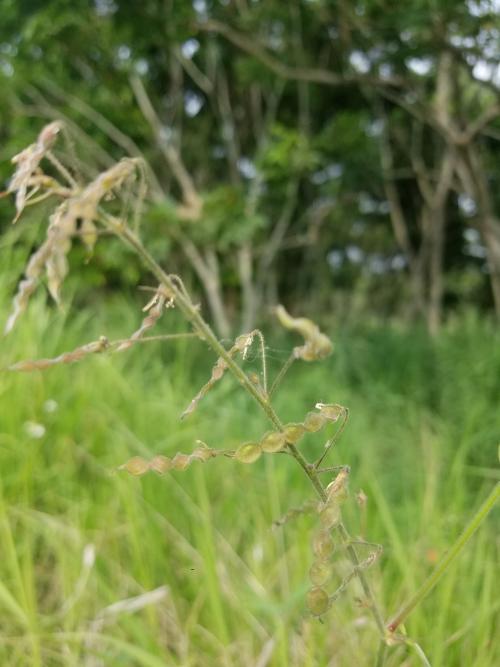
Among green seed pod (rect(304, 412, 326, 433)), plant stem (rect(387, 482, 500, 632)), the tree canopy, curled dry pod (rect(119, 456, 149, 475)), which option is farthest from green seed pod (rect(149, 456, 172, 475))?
the tree canopy

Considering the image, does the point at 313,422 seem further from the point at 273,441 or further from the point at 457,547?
the point at 457,547

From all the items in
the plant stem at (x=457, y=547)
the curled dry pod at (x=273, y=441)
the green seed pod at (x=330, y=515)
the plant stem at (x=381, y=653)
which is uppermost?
the curled dry pod at (x=273, y=441)

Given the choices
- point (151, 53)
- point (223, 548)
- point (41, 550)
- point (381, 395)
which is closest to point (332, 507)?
point (223, 548)

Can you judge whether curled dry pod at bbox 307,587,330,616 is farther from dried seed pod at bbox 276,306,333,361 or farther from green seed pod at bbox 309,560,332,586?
dried seed pod at bbox 276,306,333,361

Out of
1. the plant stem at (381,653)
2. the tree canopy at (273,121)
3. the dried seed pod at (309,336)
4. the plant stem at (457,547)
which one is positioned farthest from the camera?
the tree canopy at (273,121)

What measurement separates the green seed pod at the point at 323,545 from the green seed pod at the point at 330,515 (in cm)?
2

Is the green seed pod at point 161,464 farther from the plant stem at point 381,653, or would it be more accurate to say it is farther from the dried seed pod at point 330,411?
the plant stem at point 381,653

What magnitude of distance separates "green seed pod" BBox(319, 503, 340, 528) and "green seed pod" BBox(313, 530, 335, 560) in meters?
0.02

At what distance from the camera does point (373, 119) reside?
682 cm

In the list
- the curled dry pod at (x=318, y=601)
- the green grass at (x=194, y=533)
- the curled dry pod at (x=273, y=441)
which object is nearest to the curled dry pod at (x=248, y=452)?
the curled dry pod at (x=273, y=441)

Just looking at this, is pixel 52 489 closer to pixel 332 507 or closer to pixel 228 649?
pixel 228 649

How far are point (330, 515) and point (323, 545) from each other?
1.3 inches

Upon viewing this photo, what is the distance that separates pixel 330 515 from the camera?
54 centimetres

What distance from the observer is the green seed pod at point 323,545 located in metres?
0.55
